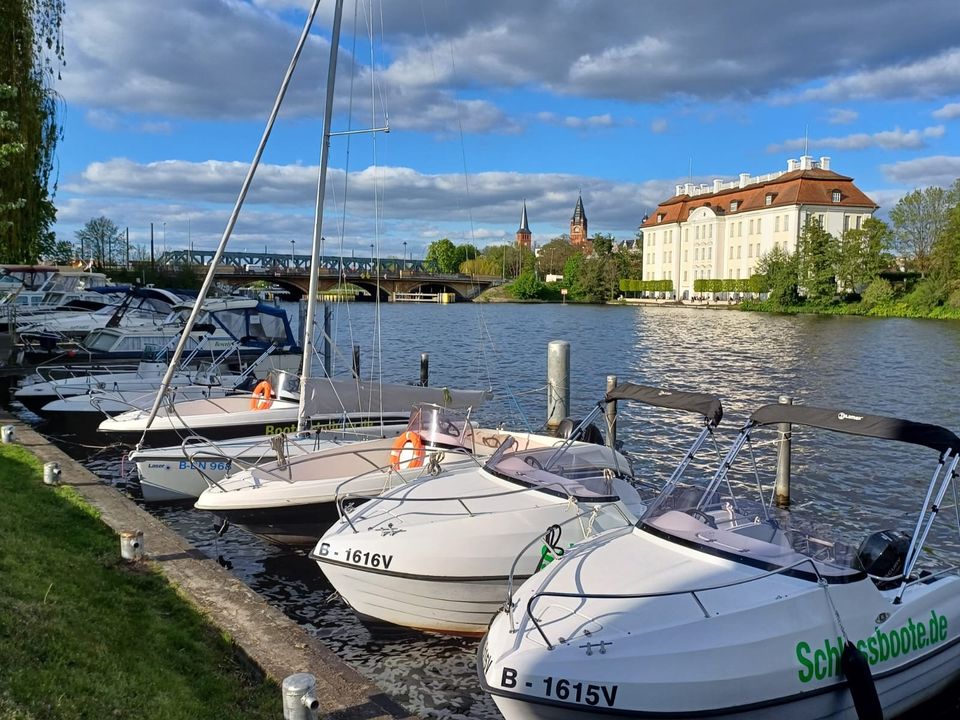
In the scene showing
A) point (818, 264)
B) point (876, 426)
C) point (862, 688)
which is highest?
point (818, 264)

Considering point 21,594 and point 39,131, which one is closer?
point 21,594

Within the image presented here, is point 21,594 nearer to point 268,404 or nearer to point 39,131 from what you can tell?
point 268,404

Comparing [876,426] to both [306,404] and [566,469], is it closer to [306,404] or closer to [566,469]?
[566,469]

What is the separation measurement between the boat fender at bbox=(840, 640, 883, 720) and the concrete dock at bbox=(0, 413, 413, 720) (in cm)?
354

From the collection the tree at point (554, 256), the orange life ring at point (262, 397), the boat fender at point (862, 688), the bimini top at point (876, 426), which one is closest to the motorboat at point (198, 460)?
the orange life ring at point (262, 397)

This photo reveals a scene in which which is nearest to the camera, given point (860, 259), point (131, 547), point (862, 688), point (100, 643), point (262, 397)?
point (100, 643)

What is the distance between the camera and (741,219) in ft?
336

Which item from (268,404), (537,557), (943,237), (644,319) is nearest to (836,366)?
(268,404)

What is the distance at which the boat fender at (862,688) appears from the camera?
6262 mm

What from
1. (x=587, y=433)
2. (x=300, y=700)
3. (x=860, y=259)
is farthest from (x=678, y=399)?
(x=860, y=259)

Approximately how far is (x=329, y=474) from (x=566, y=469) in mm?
3957

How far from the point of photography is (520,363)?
37.0 m

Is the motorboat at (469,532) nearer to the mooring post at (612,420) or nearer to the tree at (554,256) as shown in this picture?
the mooring post at (612,420)

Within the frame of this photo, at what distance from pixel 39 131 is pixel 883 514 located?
2196 centimetres
